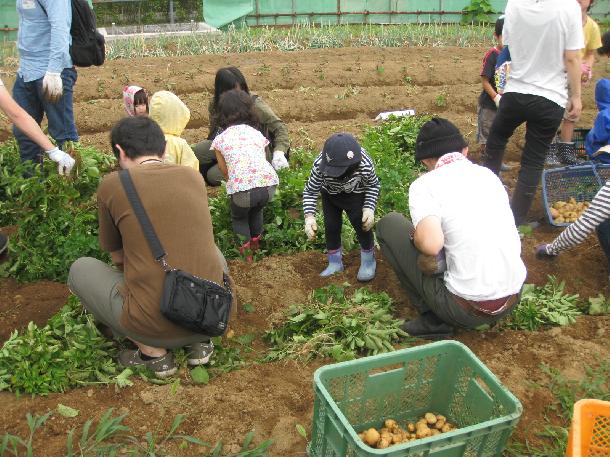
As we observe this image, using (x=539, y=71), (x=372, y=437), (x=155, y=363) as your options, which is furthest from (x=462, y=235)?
(x=539, y=71)

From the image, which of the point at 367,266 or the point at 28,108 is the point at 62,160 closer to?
the point at 28,108

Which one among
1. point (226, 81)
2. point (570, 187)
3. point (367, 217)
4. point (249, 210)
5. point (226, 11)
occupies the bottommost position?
point (570, 187)

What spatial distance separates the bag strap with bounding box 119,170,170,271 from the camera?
8.79ft

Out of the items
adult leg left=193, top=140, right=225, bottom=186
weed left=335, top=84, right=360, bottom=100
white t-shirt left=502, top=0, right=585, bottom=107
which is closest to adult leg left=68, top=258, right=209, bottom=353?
adult leg left=193, top=140, right=225, bottom=186

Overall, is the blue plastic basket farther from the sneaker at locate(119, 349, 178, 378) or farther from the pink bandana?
the sneaker at locate(119, 349, 178, 378)

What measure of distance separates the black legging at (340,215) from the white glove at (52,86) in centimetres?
219

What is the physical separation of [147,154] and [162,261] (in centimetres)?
57

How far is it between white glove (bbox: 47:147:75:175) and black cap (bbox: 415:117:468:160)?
2.22 metres

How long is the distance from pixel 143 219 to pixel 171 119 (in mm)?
1565

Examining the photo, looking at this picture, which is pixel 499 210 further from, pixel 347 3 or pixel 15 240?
pixel 347 3

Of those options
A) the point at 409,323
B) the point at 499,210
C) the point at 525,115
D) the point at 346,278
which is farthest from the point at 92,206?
the point at 525,115

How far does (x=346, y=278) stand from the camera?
402 cm

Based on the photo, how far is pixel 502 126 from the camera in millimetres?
4648

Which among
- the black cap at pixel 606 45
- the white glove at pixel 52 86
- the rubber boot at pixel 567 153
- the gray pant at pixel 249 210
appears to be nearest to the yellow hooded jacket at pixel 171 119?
the gray pant at pixel 249 210
